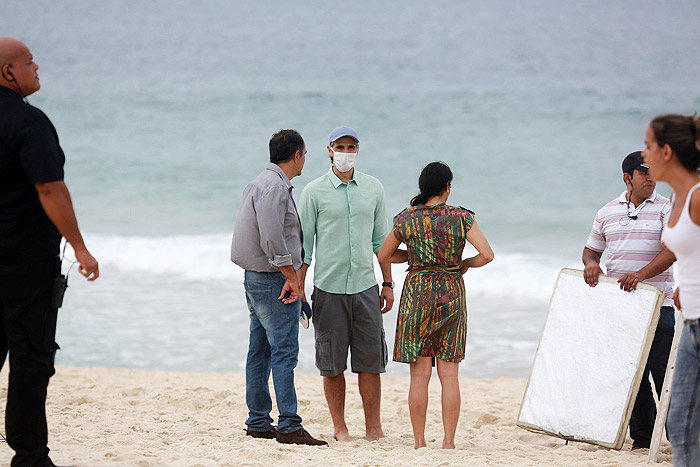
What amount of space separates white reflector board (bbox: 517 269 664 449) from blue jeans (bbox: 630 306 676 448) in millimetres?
160

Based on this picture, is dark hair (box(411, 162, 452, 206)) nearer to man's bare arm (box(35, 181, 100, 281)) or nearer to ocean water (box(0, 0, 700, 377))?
man's bare arm (box(35, 181, 100, 281))

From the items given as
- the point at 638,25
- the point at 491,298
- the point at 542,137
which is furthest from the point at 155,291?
the point at 638,25

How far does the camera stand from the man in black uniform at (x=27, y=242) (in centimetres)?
303

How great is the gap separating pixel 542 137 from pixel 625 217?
1635 cm

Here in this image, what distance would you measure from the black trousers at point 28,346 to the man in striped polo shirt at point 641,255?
2.89 m

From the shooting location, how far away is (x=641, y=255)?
4238mm

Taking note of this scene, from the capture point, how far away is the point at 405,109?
74.0ft

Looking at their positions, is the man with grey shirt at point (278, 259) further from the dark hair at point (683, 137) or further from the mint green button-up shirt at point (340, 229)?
the dark hair at point (683, 137)

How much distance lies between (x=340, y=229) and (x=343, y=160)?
0.40 m

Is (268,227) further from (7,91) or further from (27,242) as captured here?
(7,91)

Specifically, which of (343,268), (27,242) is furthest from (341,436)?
(27,242)

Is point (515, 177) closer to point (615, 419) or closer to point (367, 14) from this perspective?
point (367, 14)

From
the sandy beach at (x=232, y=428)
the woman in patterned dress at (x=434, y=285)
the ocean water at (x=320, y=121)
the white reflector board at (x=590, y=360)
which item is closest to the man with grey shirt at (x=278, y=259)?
the sandy beach at (x=232, y=428)

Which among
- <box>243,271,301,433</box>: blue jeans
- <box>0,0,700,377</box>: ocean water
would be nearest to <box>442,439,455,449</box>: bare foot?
<box>243,271,301,433</box>: blue jeans
